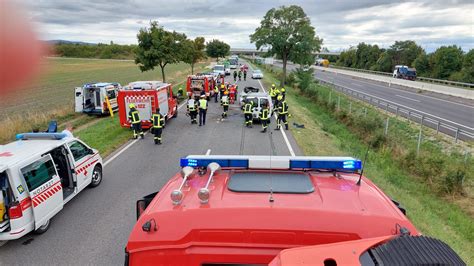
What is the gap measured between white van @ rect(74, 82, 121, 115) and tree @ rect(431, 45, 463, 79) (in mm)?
53900

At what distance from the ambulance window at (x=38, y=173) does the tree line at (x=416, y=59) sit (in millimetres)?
54928

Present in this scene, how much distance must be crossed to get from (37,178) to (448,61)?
62966 mm

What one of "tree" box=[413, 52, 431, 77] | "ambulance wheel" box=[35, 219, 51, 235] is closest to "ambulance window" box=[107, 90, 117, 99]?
"ambulance wheel" box=[35, 219, 51, 235]

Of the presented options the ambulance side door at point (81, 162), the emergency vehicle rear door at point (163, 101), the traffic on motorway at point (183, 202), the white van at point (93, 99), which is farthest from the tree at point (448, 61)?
the ambulance side door at point (81, 162)

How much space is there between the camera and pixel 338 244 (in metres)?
2.41

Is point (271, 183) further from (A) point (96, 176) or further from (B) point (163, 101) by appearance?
(B) point (163, 101)

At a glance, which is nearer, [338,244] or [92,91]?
[338,244]

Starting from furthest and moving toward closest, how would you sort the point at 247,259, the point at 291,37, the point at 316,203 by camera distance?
the point at 291,37 → the point at 316,203 → the point at 247,259

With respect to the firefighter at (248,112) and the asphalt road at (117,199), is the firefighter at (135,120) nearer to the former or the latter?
the asphalt road at (117,199)

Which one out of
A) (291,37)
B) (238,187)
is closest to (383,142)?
(238,187)

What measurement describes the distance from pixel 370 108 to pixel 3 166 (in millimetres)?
25068

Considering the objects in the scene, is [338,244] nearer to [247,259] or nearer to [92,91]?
[247,259]

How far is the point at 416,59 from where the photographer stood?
64688mm

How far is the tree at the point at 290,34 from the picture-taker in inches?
1309
